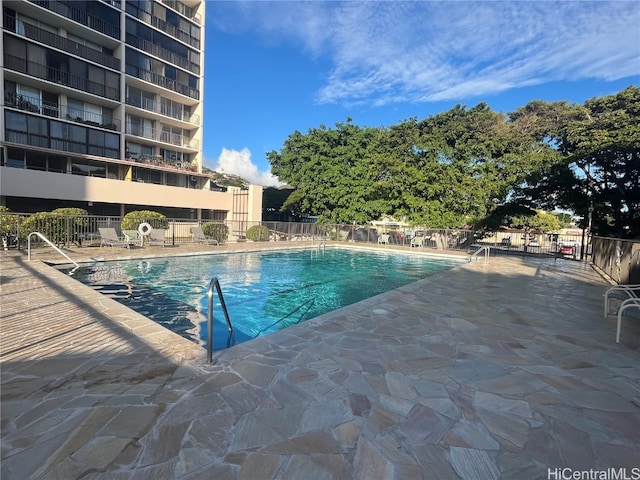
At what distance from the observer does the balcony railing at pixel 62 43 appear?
1834cm

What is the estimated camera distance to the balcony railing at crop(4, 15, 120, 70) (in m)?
18.3

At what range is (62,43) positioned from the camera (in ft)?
65.7

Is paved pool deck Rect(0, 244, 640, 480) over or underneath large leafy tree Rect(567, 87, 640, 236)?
underneath

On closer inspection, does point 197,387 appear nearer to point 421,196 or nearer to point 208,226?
point 208,226

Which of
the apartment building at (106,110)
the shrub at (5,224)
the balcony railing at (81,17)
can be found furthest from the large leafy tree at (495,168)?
the shrub at (5,224)

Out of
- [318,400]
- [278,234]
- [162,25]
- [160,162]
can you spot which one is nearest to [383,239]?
[278,234]

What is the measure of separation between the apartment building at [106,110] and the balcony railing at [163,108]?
9 centimetres

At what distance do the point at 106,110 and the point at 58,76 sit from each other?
318cm

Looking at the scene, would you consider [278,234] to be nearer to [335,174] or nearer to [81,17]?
[335,174]

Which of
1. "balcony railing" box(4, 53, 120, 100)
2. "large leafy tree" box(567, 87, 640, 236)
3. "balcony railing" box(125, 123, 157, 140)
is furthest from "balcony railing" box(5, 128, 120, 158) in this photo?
"large leafy tree" box(567, 87, 640, 236)

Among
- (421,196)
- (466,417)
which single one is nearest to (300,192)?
(421,196)

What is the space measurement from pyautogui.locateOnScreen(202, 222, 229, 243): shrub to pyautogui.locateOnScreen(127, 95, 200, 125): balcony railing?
1314cm

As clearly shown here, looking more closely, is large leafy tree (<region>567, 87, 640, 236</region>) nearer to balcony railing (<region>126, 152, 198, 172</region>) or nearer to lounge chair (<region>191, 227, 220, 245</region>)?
lounge chair (<region>191, 227, 220, 245</region>)

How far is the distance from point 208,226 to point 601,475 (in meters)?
17.5
